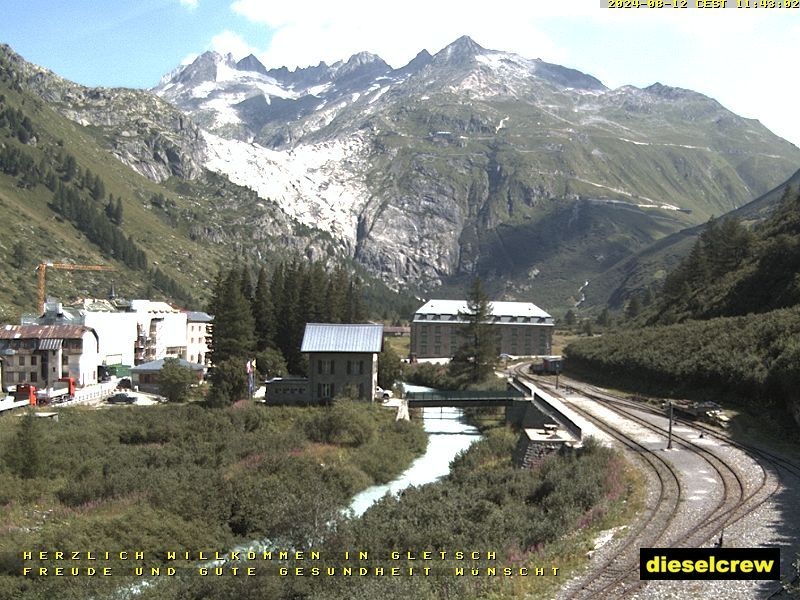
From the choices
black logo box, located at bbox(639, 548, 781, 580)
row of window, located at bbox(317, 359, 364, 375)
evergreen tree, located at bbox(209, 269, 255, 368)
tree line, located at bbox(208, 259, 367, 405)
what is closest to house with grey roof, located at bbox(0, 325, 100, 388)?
tree line, located at bbox(208, 259, 367, 405)

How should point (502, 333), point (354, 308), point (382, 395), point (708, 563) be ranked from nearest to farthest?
point (708, 563), point (382, 395), point (354, 308), point (502, 333)

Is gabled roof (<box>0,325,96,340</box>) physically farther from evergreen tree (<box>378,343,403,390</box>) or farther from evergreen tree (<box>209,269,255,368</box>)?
evergreen tree (<box>378,343,403,390</box>)

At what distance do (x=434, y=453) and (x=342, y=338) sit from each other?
700 inches

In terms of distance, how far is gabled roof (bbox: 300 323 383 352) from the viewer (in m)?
72.4

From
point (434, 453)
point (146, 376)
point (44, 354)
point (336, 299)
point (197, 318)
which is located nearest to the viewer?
point (434, 453)

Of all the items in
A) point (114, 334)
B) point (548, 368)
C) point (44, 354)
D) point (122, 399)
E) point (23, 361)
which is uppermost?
point (114, 334)

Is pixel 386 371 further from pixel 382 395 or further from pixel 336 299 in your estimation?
pixel 336 299

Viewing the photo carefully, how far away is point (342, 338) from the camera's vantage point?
7381 cm

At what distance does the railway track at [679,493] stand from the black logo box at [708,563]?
1.97 ft

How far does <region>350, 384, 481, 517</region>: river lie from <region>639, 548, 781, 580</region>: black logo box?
19.5 meters

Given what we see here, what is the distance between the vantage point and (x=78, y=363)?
3410 inches

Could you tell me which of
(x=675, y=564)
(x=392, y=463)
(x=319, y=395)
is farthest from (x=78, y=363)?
(x=675, y=564)

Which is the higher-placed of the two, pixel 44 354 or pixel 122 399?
pixel 44 354

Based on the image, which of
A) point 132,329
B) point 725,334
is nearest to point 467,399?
point 725,334
